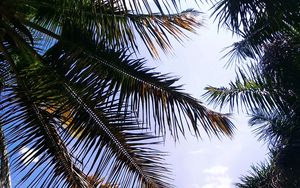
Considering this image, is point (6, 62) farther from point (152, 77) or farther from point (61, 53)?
point (152, 77)

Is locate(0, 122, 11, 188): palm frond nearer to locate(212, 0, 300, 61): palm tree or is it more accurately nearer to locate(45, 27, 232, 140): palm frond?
locate(45, 27, 232, 140): palm frond

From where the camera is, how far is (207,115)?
5555mm

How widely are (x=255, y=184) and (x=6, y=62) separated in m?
7.08

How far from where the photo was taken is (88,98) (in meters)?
5.67

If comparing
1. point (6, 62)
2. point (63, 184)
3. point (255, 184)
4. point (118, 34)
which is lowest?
point (63, 184)

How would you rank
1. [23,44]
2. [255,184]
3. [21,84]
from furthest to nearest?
[255,184] → [21,84] → [23,44]

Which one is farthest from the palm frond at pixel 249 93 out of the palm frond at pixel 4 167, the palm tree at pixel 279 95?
the palm frond at pixel 4 167

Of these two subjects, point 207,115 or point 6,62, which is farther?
point 6,62

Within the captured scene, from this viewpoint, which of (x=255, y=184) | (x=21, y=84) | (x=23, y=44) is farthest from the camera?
(x=255, y=184)

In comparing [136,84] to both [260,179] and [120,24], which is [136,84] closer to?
[120,24]

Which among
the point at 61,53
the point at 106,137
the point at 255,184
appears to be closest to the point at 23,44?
the point at 61,53

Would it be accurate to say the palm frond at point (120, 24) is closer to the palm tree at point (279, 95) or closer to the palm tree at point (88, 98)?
the palm tree at point (88, 98)

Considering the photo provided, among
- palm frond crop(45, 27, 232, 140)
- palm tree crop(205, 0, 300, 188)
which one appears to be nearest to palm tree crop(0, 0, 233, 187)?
palm frond crop(45, 27, 232, 140)

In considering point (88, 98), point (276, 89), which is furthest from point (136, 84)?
point (276, 89)
